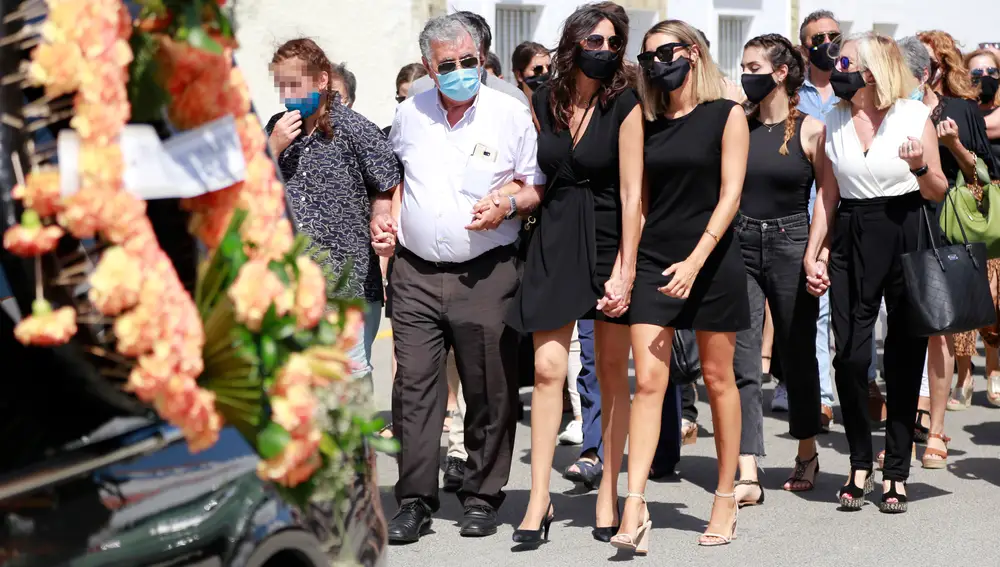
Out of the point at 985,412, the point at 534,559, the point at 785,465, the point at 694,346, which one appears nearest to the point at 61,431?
the point at 534,559

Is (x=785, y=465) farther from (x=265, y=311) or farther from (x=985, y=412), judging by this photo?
(x=265, y=311)

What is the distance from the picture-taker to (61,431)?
2.66 metres

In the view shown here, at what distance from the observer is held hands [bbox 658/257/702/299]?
5957 mm

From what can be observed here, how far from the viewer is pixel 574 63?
6.20 m

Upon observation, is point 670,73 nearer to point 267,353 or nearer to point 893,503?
point 893,503

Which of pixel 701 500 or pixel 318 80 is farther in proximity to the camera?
pixel 701 500

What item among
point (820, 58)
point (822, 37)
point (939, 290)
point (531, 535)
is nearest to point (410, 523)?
point (531, 535)

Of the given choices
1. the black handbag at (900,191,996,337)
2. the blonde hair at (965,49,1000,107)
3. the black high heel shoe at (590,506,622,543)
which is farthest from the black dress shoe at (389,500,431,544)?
the blonde hair at (965,49,1000,107)

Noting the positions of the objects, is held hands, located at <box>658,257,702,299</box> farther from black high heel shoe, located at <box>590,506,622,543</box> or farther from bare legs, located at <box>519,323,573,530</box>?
Answer: black high heel shoe, located at <box>590,506,622,543</box>

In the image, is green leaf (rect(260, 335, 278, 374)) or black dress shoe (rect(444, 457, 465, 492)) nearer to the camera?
green leaf (rect(260, 335, 278, 374))

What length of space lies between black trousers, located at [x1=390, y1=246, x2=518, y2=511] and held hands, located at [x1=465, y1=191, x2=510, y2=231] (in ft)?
0.83

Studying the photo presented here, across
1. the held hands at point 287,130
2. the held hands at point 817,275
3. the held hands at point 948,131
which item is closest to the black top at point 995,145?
the held hands at point 948,131

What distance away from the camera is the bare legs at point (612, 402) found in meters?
6.30

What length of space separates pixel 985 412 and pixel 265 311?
743 cm
